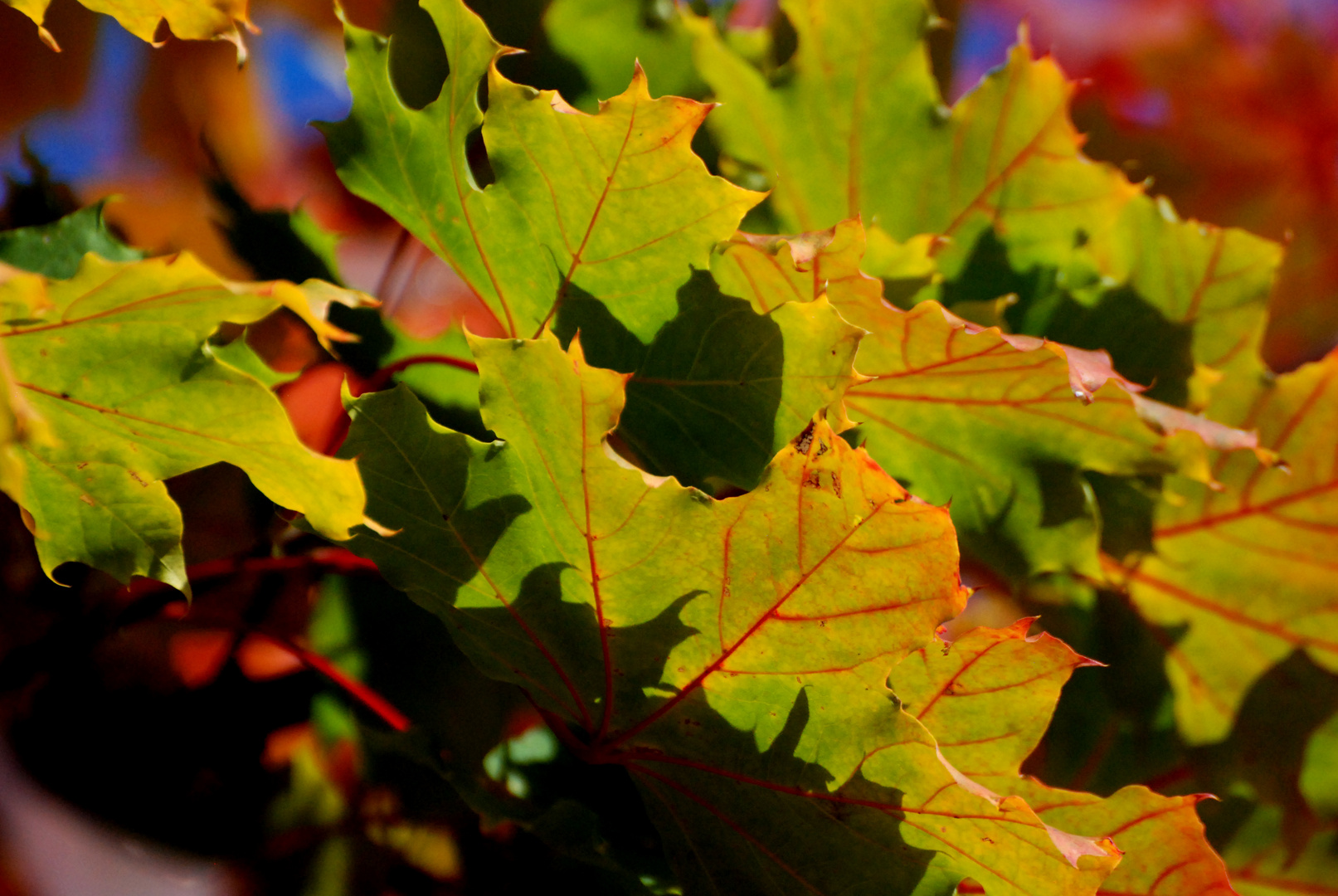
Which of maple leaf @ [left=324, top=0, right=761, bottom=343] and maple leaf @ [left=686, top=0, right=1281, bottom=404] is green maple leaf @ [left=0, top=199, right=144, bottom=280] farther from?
maple leaf @ [left=686, top=0, right=1281, bottom=404]

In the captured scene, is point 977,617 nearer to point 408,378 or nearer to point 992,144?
point 992,144

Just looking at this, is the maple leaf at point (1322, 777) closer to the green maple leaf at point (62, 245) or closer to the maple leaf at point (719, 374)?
the maple leaf at point (719, 374)

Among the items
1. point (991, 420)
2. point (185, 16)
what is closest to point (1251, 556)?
point (991, 420)

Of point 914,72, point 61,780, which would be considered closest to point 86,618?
point 61,780

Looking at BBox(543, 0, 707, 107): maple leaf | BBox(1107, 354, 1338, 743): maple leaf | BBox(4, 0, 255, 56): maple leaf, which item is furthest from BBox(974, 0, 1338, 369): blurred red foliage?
BBox(4, 0, 255, 56): maple leaf

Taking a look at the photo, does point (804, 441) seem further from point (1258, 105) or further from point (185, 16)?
point (1258, 105)

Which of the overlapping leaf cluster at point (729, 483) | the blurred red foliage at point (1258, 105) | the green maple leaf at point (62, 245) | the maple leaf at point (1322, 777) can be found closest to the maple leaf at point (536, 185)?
the overlapping leaf cluster at point (729, 483)
